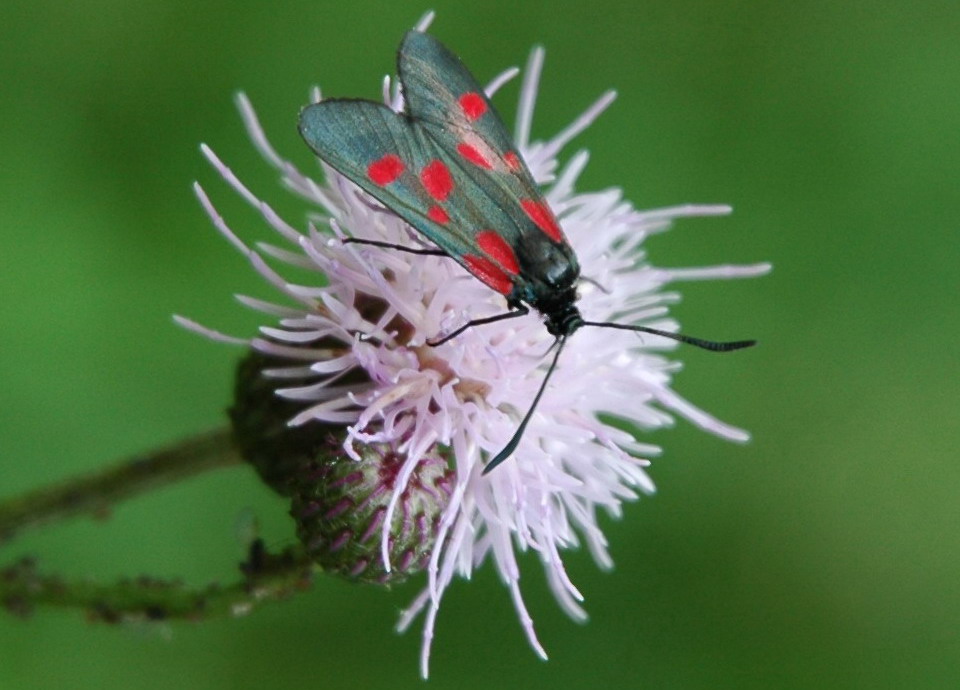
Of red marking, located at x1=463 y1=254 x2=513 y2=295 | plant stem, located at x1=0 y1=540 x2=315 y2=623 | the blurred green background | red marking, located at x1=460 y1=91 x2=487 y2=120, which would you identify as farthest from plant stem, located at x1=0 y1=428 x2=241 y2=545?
the blurred green background

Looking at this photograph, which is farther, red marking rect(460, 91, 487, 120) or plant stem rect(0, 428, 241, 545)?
plant stem rect(0, 428, 241, 545)

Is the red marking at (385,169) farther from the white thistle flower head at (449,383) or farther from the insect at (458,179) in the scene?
the white thistle flower head at (449,383)


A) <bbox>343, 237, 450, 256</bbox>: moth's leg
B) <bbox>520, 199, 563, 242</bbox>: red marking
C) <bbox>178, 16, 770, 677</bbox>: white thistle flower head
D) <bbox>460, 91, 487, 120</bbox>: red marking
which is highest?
<bbox>460, 91, 487, 120</bbox>: red marking

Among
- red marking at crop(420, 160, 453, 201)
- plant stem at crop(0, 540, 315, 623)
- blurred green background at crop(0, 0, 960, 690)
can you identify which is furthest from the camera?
blurred green background at crop(0, 0, 960, 690)

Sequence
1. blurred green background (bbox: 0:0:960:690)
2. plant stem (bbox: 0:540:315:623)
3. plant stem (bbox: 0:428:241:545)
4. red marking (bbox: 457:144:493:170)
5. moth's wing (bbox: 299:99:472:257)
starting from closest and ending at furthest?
moth's wing (bbox: 299:99:472:257) → red marking (bbox: 457:144:493:170) → plant stem (bbox: 0:540:315:623) → plant stem (bbox: 0:428:241:545) → blurred green background (bbox: 0:0:960:690)

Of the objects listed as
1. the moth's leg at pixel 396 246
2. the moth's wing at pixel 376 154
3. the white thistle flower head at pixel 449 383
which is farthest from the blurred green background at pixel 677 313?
the moth's wing at pixel 376 154

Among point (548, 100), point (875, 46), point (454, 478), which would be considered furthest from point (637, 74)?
point (454, 478)

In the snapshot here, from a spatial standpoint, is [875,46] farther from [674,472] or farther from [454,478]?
[454,478]

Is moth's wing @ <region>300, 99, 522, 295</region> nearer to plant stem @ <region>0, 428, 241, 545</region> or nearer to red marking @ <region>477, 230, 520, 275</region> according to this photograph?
red marking @ <region>477, 230, 520, 275</region>
